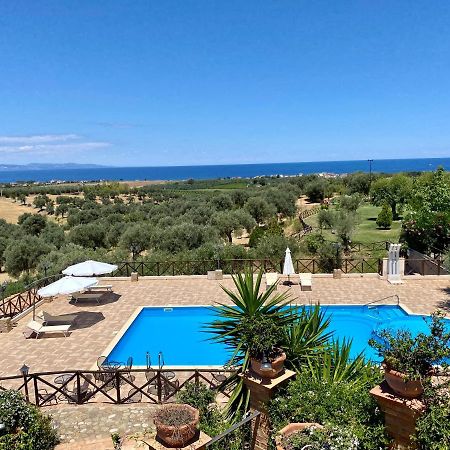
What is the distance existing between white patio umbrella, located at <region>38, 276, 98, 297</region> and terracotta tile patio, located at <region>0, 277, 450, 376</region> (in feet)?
4.76

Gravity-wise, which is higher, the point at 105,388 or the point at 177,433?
the point at 177,433

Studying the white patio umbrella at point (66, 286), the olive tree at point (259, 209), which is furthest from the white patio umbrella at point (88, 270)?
the olive tree at point (259, 209)

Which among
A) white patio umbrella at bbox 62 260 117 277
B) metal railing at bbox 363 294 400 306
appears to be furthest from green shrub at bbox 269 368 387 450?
white patio umbrella at bbox 62 260 117 277

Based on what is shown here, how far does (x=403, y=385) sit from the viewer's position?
508 centimetres

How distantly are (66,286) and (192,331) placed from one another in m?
5.01

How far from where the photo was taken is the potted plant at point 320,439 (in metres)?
4.70

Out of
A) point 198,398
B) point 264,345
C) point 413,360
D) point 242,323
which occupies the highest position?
point 413,360

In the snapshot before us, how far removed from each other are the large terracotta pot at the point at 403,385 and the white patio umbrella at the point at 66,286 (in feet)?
39.1

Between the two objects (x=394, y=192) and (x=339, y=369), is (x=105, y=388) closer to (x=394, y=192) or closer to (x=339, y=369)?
(x=339, y=369)

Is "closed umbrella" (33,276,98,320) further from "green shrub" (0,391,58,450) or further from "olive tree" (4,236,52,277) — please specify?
"olive tree" (4,236,52,277)

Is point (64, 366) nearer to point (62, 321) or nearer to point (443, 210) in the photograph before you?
point (62, 321)

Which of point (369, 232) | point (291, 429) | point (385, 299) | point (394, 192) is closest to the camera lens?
point (291, 429)

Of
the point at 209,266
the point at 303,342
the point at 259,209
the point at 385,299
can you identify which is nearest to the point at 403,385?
the point at 303,342

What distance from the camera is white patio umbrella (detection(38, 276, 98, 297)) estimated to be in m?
14.3
